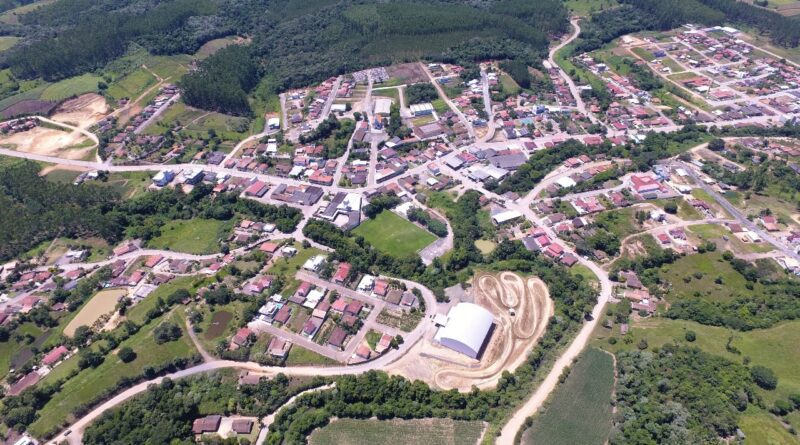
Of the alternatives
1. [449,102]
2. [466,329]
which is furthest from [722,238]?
[449,102]

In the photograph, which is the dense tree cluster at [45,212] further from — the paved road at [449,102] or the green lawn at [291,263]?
the paved road at [449,102]

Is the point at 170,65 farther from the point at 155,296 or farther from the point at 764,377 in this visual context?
the point at 764,377

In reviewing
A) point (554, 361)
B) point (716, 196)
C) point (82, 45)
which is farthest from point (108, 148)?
point (716, 196)

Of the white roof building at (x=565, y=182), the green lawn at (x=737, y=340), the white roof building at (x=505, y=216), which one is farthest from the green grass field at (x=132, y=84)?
the green lawn at (x=737, y=340)

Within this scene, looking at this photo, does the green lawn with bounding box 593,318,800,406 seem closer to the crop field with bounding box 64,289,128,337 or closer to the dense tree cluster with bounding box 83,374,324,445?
the dense tree cluster with bounding box 83,374,324,445

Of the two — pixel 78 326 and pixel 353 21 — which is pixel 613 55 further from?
pixel 78 326

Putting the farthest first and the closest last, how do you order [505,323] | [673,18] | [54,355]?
[673,18], [505,323], [54,355]

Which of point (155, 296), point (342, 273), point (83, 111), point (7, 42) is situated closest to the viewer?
point (155, 296)
